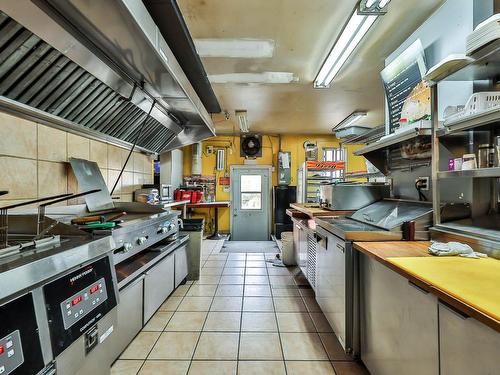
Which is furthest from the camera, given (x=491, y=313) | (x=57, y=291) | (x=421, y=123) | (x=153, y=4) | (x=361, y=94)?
(x=361, y=94)

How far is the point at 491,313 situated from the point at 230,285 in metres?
3.02

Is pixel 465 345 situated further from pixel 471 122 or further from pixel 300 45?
pixel 300 45

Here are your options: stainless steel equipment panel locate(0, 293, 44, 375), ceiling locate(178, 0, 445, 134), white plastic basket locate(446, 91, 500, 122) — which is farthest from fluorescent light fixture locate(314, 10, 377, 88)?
stainless steel equipment panel locate(0, 293, 44, 375)

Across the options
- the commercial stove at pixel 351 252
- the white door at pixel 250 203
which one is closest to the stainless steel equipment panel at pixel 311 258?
the commercial stove at pixel 351 252

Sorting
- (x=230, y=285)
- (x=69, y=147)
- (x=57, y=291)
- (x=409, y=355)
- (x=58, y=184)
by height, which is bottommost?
(x=230, y=285)

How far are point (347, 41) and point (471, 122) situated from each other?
1.43 metres

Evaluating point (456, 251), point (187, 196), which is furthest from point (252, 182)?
point (456, 251)

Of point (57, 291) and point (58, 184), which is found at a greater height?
point (58, 184)

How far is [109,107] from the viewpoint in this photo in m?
2.56

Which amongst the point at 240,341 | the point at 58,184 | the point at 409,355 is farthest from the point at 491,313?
the point at 58,184

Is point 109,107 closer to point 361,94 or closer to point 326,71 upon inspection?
point 326,71

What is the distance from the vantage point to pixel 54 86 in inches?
74.9

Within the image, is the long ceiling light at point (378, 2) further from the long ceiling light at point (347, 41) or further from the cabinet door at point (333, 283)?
the cabinet door at point (333, 283)

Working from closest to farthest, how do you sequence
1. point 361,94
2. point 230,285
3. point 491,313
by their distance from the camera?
point 491,313, point 230,285, point 361,94
